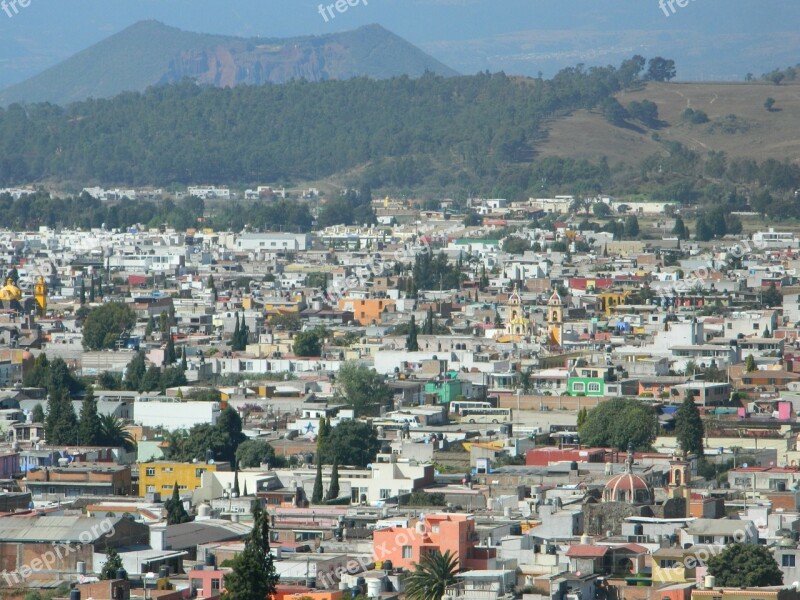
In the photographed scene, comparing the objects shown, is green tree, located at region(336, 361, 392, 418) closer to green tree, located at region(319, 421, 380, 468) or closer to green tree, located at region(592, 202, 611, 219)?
green tree, located at region(319, 421, 380, 468)

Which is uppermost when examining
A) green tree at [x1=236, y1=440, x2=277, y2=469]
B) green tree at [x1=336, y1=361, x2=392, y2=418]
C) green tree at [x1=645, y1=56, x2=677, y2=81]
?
green tree at [x1=645, y1=56, x2=677, y2=81]

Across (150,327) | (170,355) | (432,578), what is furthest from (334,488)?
(150,327)

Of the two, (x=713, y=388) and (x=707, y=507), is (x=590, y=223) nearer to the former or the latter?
(x=713, y=388)

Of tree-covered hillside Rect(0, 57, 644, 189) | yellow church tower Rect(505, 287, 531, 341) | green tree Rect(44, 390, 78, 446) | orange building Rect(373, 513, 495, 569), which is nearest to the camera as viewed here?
orange building Rect(373, 513, 495, 569)

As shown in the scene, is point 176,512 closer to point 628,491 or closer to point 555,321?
point 628,491

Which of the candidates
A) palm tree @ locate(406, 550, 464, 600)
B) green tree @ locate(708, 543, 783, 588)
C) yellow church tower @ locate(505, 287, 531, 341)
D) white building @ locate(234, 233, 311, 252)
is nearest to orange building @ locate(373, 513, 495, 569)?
palm tree @ locate(406, 550, 464, 600)

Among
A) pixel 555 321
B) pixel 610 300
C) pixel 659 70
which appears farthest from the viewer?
pixel 659 70
